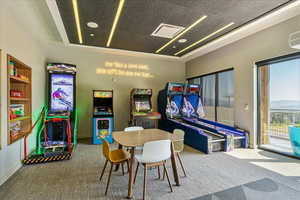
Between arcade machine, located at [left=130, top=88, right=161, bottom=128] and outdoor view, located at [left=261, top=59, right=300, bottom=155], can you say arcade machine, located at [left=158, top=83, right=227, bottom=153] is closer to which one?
arcade machine, located at [left=130, top=88, right=161, bottom=128]

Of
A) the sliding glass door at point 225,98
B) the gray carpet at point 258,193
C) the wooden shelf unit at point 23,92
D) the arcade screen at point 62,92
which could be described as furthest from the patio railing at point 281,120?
the wooden shelf unit at point 23,92

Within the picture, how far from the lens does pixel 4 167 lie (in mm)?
2383

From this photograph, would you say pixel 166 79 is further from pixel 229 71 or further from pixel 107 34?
pixel 107 34

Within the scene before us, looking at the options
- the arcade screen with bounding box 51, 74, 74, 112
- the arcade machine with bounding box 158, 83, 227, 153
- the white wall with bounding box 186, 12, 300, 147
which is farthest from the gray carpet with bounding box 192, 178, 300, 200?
the arcade screen with bounding box 51, 74, 74, 112

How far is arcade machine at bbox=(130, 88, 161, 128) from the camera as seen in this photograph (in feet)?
15.5

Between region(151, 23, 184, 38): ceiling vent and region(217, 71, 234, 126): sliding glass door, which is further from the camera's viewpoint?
region(217, 71, 234, 126): sliding glass door

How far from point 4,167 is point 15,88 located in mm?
1645

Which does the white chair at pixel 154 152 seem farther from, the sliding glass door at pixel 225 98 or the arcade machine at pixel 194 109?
the sliding glass door at pixel 225 98

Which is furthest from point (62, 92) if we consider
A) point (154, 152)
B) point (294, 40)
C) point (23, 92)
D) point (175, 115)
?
point (294, 40)

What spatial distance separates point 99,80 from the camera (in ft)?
17.6

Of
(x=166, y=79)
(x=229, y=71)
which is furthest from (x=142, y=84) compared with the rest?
(x=229, y=71)

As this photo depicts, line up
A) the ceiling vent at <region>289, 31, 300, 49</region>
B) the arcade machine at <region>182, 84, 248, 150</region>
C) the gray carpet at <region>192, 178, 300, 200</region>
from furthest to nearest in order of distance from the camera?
1. the arcade machine at <region>182, 84, 248, 150</region>
2. the ceiling vent at <region>289, 31, 300, 49</region>
3. the gray carpet at <region>192, 178, 300, 200</region>

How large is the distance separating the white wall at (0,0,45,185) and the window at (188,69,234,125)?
5.48 meters

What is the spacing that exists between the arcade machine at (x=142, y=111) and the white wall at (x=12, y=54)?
103 inches
